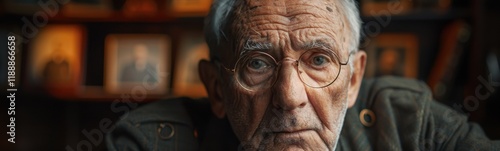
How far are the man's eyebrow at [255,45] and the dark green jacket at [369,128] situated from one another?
29cm

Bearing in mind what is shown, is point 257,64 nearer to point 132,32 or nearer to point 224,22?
point 224,22

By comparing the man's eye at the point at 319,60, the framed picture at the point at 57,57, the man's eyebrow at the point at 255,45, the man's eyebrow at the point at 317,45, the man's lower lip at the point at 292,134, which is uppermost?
the man's eyebrow at the point at 317,45

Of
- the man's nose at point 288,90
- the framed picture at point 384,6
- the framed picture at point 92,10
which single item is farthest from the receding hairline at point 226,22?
the framed picture at point 92,10

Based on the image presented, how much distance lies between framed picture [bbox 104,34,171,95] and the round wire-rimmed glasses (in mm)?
1426

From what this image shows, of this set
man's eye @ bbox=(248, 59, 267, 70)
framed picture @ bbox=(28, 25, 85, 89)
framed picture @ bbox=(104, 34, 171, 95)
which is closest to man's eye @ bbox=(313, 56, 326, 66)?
man's eye @ bbox=(248, 59, 267, 70)

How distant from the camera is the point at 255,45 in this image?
4.24ft

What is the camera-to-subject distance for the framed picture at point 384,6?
2.52 m

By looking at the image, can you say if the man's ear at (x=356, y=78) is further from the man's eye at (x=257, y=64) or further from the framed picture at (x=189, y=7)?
the framed picture at (x=189, y=7)

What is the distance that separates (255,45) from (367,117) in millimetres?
393

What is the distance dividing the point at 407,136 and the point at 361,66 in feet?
0.65

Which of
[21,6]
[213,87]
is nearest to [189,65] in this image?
[21,6]

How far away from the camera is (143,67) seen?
2.73 m

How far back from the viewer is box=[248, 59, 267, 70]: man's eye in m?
1.30

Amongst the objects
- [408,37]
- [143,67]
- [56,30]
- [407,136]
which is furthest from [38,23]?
[407,136]
